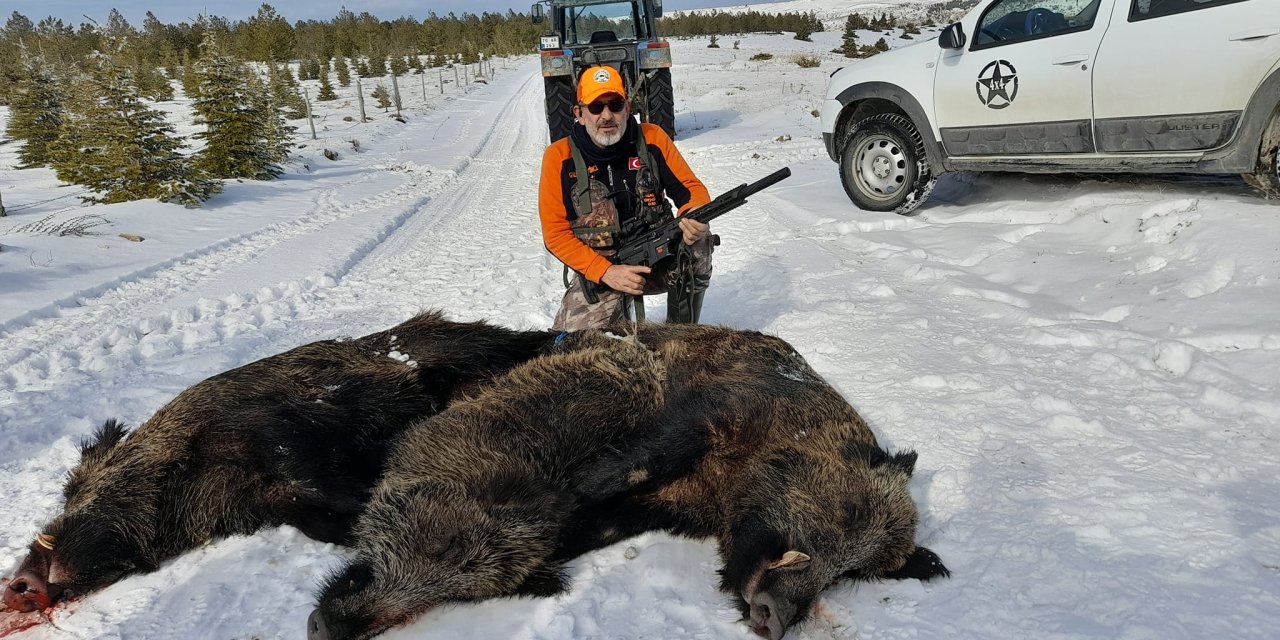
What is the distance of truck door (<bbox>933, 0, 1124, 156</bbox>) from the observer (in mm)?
5285

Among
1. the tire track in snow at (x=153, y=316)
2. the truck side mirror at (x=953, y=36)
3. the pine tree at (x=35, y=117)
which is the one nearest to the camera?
the tire track in snow at (x=153, y=316)

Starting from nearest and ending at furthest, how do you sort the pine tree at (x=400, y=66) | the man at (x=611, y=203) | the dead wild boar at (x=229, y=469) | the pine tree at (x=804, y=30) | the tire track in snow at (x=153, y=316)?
the dead wild boar at (x=229, y=469)
the man at (x=611, y=203)
the tire track in snow at (x=153, y=316)
the pine tree at (x=400, y=66)
the pine tree at (x=804, y=30)

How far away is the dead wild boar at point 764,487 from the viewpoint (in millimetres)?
2244

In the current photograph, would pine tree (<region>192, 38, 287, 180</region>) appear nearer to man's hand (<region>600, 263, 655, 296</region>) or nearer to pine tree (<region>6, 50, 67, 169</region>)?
pine tree (<region>6, 50, 67, 169</region>)

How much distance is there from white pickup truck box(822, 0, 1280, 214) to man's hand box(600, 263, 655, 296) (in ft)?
12.6

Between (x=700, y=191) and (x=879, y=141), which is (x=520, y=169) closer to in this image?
(x=879, y=141)

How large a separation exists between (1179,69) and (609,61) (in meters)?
9.12

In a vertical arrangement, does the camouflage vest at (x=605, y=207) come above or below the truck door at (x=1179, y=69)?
below

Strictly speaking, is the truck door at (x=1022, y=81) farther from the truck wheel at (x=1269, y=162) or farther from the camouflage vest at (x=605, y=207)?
the camouflage vest at (x=605, y=207)

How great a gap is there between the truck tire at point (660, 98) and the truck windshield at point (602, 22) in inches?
67.9

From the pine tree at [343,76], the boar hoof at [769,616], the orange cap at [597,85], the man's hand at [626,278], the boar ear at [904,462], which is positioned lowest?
the boar hoof at [769,616]

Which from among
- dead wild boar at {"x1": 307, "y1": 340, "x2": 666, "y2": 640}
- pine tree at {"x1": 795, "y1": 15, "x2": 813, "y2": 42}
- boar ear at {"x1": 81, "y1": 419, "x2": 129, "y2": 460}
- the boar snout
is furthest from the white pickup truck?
pine tree at {"x1": 795, "y1": 15, "x2": 813, "y2": 42}

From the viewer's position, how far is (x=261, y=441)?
8.59ft

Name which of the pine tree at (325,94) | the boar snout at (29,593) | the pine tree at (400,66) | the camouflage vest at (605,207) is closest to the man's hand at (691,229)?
the camouflage vest at (605,207)
